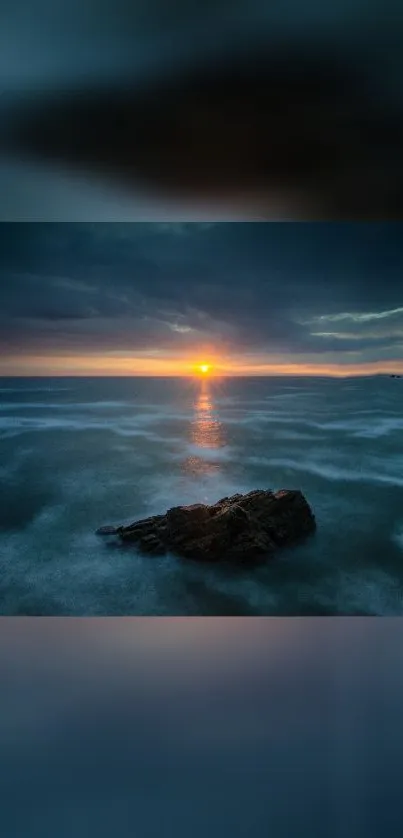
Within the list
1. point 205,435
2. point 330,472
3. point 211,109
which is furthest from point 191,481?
point 211,109

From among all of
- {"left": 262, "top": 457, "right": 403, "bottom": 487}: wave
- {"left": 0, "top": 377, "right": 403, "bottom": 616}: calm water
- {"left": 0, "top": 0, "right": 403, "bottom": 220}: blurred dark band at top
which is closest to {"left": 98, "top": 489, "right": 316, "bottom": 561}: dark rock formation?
{"left": 0, "top": 377, "right": 403, "bottom": 616}: calm water

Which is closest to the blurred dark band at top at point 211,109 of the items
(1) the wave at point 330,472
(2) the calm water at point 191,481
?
(2) the calm water at point 191,481

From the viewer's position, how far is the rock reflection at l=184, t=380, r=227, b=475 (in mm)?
3430

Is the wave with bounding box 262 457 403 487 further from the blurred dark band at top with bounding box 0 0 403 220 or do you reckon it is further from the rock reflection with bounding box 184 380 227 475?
the blurred dark band at top with bounding box 0 0 403 220

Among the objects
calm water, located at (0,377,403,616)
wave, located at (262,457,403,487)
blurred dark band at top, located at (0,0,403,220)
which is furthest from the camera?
wave, located at (262,457,403,487)

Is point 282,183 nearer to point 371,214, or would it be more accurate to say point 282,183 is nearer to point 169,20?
point 371,214

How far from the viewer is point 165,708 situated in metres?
1.98

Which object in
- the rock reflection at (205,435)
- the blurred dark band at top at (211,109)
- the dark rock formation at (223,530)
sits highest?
the blurred dark band at top at (211,109)

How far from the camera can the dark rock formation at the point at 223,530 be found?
323 centimetres

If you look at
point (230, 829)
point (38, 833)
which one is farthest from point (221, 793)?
point (38, 833)

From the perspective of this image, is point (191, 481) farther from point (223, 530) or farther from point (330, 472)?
point (330, 472)

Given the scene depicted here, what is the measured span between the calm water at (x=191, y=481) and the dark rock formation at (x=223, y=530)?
7cm

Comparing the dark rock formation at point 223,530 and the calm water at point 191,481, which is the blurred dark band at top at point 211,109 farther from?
the dark rock formation at point 223,530

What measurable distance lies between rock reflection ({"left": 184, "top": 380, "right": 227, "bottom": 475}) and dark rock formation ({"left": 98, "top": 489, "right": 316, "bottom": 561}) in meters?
0.26
